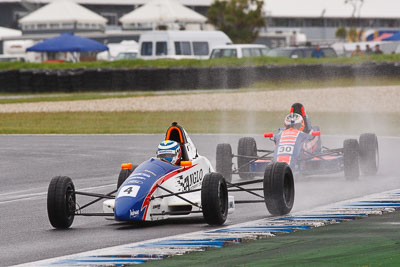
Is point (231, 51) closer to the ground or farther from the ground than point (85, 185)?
farther from the ground

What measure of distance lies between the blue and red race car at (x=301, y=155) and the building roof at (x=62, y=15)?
4331 cm

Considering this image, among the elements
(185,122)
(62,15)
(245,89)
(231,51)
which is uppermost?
(62,15)

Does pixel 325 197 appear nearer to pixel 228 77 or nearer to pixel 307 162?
pixel 307 162

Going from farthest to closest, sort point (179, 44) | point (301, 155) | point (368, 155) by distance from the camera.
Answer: point (179, 44) → point (368, 155) → point (301, 155)

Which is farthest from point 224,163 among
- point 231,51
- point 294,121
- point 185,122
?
point 231,51

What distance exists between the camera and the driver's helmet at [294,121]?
47.6 ft

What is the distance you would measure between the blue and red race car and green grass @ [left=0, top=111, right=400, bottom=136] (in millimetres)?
8379

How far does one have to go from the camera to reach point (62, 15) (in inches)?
2256

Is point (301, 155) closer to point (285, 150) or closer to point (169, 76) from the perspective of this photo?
point (285, 150)

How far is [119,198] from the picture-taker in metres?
9.64

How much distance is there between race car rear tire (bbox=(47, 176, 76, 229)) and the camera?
388 inches

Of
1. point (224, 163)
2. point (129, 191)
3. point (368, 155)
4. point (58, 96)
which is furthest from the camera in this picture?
point (58, 96)

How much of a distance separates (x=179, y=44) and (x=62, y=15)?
16.5 metres

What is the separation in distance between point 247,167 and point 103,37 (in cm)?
4842
